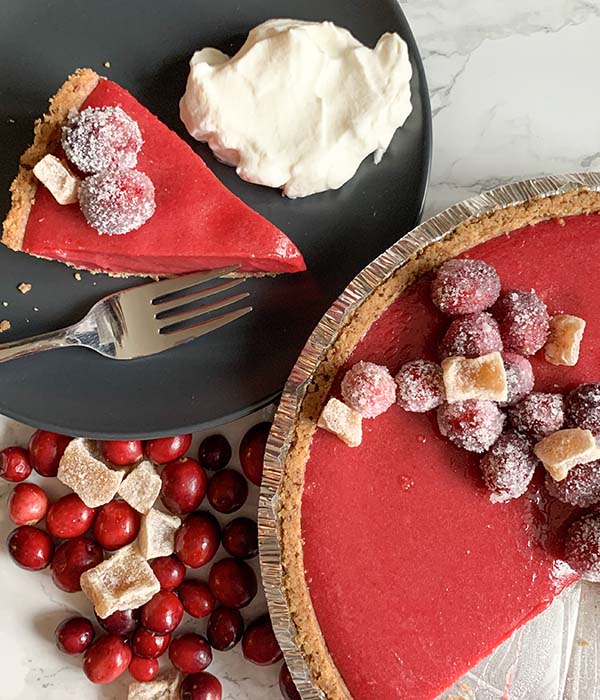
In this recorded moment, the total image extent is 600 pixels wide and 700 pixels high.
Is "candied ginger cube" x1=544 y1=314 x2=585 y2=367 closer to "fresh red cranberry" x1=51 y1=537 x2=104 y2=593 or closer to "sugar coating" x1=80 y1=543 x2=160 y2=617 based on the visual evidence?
"sugar coating" x1=80 y1=543 x2=160 y2=617

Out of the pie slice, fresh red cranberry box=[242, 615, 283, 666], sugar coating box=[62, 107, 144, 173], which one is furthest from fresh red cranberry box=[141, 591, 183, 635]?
sugar coating box=[62, 107, 144, 173]

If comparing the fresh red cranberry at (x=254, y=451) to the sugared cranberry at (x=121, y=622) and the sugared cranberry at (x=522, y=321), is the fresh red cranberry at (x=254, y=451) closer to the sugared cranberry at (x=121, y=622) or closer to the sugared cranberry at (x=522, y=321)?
the sugared cranberry at (x=121, y=622)

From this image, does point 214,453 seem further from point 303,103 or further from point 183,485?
point 303,103

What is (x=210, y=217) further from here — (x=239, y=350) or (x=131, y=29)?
(x=131, y=29)

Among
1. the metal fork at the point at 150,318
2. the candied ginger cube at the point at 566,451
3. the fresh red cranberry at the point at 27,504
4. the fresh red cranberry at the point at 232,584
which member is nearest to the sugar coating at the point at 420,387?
the candied ginger cube at the point at 566,451


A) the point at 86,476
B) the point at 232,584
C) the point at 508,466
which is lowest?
the point at 232,584

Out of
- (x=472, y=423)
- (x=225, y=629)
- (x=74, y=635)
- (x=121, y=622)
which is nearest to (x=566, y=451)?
(x=472, y=423)
